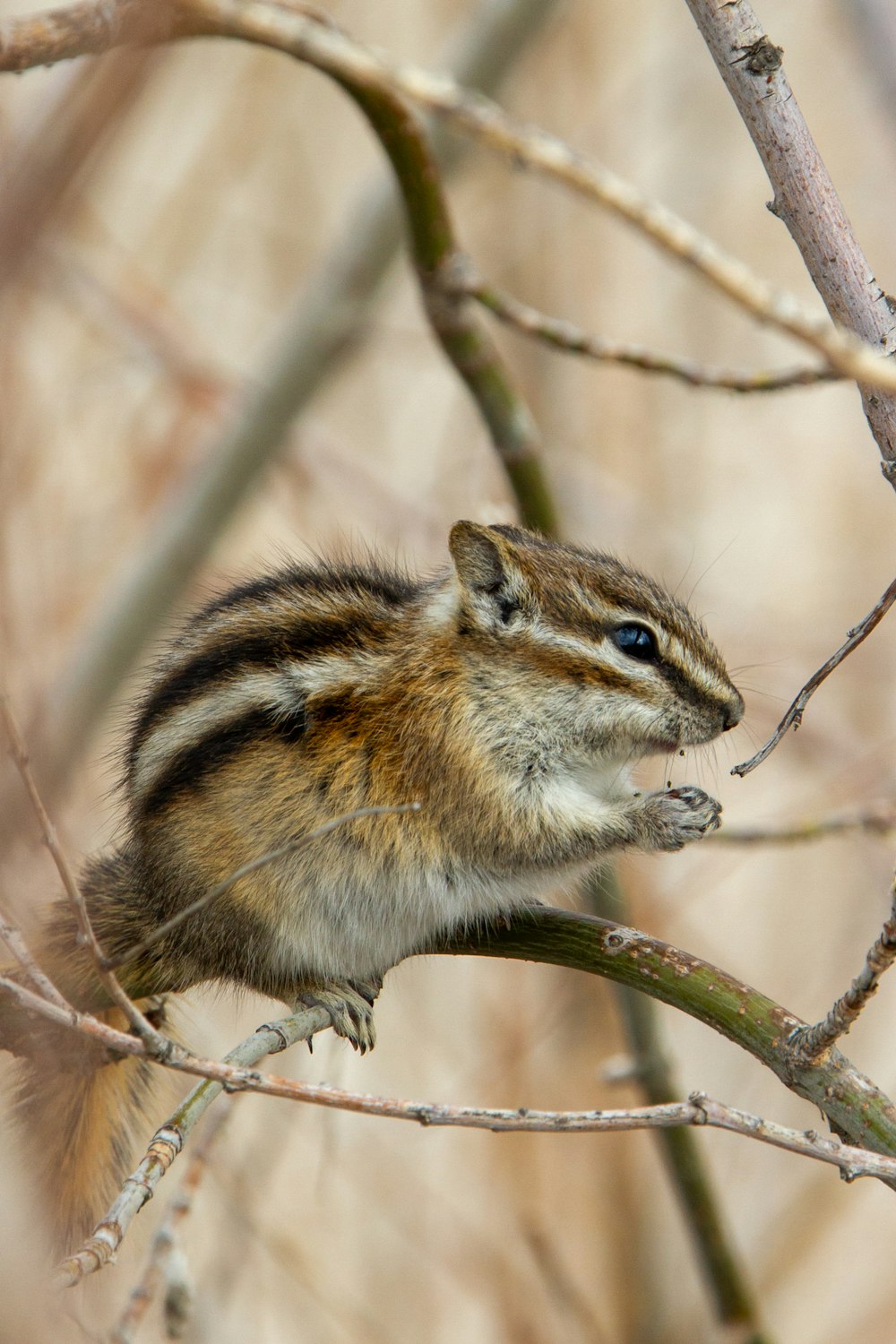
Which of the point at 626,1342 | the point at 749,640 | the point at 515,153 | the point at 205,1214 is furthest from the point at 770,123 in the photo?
the point at 626,1342

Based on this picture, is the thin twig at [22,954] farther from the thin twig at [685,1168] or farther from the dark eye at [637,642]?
the thin twig at [685,1168]

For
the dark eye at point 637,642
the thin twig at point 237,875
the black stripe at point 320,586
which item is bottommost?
the thin twig at point 237,875

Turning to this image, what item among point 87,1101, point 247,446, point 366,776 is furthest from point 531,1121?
point 247,446

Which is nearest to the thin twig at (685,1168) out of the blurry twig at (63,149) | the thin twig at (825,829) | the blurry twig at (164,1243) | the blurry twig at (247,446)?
the thin twig at (825,829)

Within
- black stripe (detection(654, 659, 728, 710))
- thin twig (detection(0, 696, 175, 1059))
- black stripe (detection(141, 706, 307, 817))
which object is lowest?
thin twig (detection(0, 696, 175, 1059))

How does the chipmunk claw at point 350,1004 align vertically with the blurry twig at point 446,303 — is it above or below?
below

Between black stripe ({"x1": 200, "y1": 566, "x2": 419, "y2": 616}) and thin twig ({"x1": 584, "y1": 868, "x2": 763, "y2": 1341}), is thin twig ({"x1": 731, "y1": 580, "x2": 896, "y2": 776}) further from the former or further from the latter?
thin twig ({"x1": 584, "y1": 868, "x2": 763, "y2": 1341})

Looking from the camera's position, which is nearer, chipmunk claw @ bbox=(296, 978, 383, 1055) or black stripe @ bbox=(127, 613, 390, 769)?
chipmunk claw @ bbox=(296, 978, 383, 1055)

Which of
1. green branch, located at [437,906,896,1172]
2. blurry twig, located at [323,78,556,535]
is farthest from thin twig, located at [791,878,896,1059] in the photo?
blurry twig, located at [323,78,556,535]
